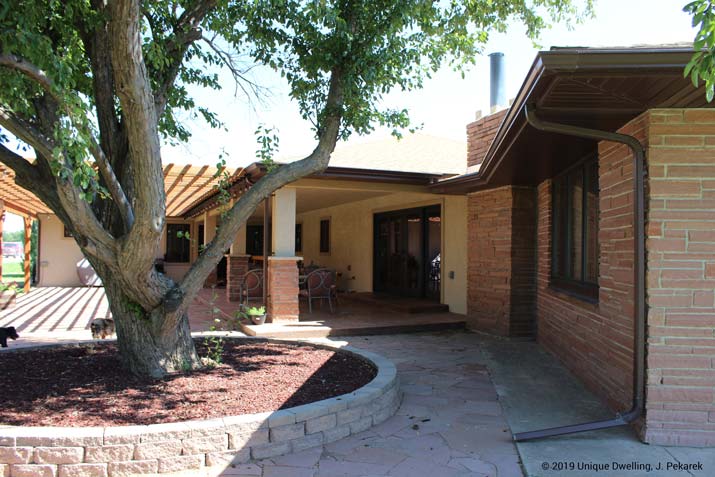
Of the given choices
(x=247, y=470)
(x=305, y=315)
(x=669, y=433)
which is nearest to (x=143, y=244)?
(x=247, y=470)

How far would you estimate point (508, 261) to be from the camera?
8.17 meters

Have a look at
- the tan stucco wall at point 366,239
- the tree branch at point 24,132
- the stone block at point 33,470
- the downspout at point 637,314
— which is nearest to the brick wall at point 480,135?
the tan stucco wall at point 366,239

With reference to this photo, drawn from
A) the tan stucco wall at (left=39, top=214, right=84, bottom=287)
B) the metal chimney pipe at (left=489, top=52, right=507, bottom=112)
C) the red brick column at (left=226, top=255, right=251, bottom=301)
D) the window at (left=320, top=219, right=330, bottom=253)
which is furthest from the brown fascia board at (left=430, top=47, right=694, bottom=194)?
the tan stucco wall at (left=39, top=214, right=84, bottom=287)

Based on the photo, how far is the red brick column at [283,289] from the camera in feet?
28.5

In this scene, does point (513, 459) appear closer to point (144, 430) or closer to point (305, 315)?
point (144, 430)

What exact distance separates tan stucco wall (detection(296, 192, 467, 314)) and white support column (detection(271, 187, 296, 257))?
2.93 meters

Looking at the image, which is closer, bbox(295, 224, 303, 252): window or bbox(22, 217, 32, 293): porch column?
bbox(22, 217, 32, 293): porch column

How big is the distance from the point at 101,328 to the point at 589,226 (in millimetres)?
6113

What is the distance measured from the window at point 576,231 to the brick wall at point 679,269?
1605 mm

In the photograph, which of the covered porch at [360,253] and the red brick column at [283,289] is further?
the covered porch at [360,253]

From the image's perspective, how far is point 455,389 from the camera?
5.28 m

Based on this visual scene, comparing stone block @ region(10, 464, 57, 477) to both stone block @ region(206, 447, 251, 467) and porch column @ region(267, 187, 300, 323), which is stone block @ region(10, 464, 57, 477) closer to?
stone block @ region(206, 447, 251, 467)

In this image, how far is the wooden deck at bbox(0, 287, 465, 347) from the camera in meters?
8.10

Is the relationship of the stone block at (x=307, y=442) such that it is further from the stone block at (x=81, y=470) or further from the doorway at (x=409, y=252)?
the doorway at (x=409, y=252)
